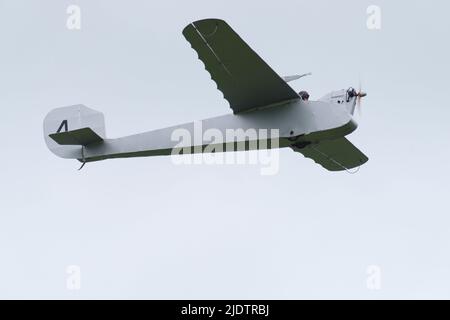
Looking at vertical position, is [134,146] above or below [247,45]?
below

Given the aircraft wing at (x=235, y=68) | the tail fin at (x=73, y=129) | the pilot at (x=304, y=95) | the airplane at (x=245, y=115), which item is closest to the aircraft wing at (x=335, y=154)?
the airplane at (x=245, y=115)

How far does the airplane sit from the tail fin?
0.04 meters

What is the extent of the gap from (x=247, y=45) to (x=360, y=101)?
12.4ft

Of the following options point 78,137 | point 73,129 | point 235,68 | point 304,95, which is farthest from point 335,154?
point 73,129

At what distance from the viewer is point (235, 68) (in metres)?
21.6

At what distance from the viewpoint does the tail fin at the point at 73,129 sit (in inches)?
981

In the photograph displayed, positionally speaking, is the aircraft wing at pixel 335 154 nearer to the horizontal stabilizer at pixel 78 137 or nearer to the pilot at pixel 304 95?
the pilot at pixel 304 95

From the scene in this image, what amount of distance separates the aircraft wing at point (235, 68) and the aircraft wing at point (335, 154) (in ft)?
8.66

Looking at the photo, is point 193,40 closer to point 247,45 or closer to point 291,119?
point 247,45

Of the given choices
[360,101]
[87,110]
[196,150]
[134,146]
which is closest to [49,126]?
[87,110]

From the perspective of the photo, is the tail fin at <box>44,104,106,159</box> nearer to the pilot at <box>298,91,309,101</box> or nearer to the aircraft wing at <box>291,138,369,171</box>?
the aircraft wing at <box>291,138,369,171</box>

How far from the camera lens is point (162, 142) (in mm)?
23781

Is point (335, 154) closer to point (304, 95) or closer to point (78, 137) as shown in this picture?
point (304, 95)

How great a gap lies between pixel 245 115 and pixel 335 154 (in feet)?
12.7
